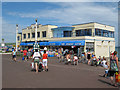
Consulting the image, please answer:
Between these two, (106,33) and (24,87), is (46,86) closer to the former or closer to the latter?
(24,87)

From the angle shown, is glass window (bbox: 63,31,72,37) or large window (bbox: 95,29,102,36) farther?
glass window (bbox: 63,31,72,37)

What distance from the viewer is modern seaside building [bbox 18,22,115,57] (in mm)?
30109

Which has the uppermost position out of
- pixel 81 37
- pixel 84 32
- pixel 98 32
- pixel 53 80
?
pixel 84 32

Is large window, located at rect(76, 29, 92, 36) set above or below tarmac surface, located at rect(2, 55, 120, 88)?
above

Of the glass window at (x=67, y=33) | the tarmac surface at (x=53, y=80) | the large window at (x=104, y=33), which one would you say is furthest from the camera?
the glass window at (x=67, y=33)

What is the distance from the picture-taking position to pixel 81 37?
29734 mm

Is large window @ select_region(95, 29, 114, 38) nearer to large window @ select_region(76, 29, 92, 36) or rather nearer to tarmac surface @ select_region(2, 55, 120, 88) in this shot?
large window @ select_region(76, 29, 92, 36)

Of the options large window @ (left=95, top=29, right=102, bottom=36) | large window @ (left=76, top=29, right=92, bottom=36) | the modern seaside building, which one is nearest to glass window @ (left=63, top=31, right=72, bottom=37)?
the modern seaside building

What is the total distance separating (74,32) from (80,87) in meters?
28.4

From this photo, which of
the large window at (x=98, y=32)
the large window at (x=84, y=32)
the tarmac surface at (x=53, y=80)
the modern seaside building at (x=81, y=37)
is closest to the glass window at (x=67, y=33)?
the modern seaside building at (x=81, y=37)

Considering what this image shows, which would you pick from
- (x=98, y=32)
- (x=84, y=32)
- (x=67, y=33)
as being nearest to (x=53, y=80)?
(x=98, y=32)

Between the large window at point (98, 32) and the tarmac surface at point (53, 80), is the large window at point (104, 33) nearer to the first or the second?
the large window at point (98, 32)

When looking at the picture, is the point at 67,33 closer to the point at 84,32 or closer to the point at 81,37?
the point at 84,32

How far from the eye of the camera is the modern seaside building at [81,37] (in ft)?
98.8
